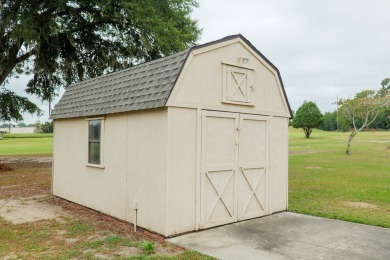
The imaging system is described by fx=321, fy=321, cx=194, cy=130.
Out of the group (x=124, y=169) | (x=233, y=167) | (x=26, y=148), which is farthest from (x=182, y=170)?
(x=26, y=148)

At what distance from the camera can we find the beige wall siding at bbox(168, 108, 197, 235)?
592 cm

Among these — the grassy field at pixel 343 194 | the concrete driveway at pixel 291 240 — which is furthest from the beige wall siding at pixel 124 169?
the grassy field at pixel 343 194

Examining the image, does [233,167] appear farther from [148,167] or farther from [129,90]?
[129,90]

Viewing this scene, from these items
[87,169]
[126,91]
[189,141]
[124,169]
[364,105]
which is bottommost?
[87,169]

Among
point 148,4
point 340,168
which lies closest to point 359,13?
point 340,168

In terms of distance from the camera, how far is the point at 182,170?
20.0 feet

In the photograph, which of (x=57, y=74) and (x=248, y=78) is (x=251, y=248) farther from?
(x=57, y=74)

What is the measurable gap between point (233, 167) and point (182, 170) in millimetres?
1327

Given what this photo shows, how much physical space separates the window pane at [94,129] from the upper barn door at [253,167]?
3522mm

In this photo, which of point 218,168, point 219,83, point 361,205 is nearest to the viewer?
point 218,168

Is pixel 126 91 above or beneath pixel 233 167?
above

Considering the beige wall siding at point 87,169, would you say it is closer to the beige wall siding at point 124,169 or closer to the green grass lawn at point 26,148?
the beige wall siding at point 124,169

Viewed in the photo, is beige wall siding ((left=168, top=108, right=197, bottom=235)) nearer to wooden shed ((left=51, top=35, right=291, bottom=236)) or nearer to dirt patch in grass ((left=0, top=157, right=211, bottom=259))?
wooden shed ((left=51, top=35, right=291, bottom=236))

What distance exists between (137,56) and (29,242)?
48.6 feet
